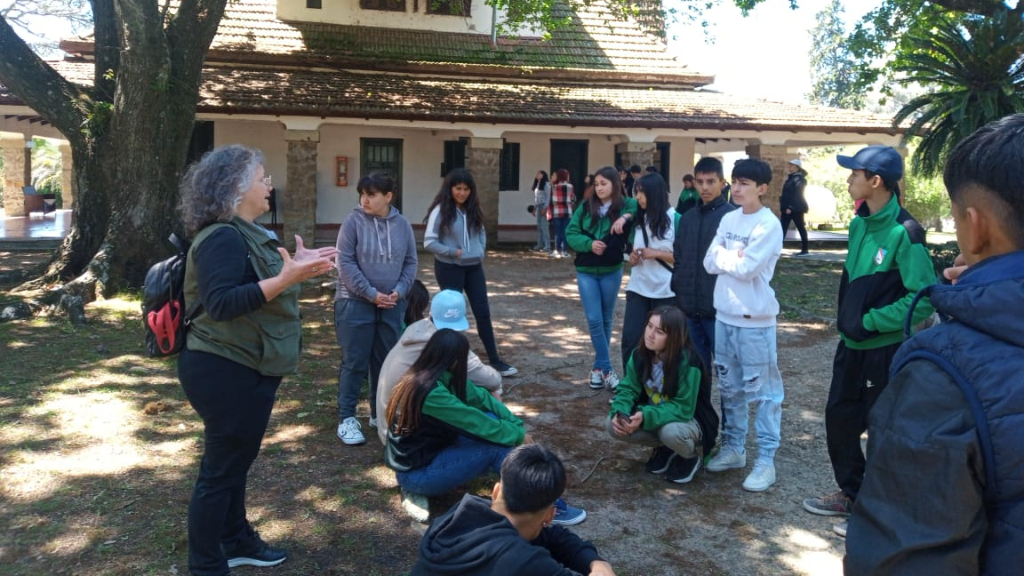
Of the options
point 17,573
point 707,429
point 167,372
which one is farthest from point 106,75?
point 707,429

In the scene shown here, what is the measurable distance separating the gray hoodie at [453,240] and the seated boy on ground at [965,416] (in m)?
5.17

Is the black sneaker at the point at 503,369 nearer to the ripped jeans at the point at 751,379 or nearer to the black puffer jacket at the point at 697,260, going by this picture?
the black puffer jacket at the point at 697,260

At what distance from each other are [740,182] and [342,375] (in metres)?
2.81

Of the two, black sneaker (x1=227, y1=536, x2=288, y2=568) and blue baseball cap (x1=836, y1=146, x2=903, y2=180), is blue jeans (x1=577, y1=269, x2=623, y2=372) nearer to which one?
blue baseball cap (x1=836, y1=146, x2=903, y2=180)

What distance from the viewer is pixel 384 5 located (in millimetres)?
18812

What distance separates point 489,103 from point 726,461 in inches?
506

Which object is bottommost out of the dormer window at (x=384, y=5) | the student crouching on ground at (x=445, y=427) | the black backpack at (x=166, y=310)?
the student crouching on ground at (x=445, y=427)

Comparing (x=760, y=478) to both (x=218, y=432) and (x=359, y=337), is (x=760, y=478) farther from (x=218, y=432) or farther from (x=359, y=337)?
(x=218, y=432)

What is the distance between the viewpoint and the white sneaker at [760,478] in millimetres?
4582

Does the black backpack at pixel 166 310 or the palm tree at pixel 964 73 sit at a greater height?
the palm tree at pixel 964 73

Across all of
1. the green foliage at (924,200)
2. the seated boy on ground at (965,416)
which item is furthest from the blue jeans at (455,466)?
the green foliage at (924,200)

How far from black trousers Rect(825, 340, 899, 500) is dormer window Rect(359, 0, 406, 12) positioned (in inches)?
668

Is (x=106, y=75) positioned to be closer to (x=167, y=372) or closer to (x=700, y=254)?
(x=167, y=372)

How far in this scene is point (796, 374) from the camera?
7.35 m
